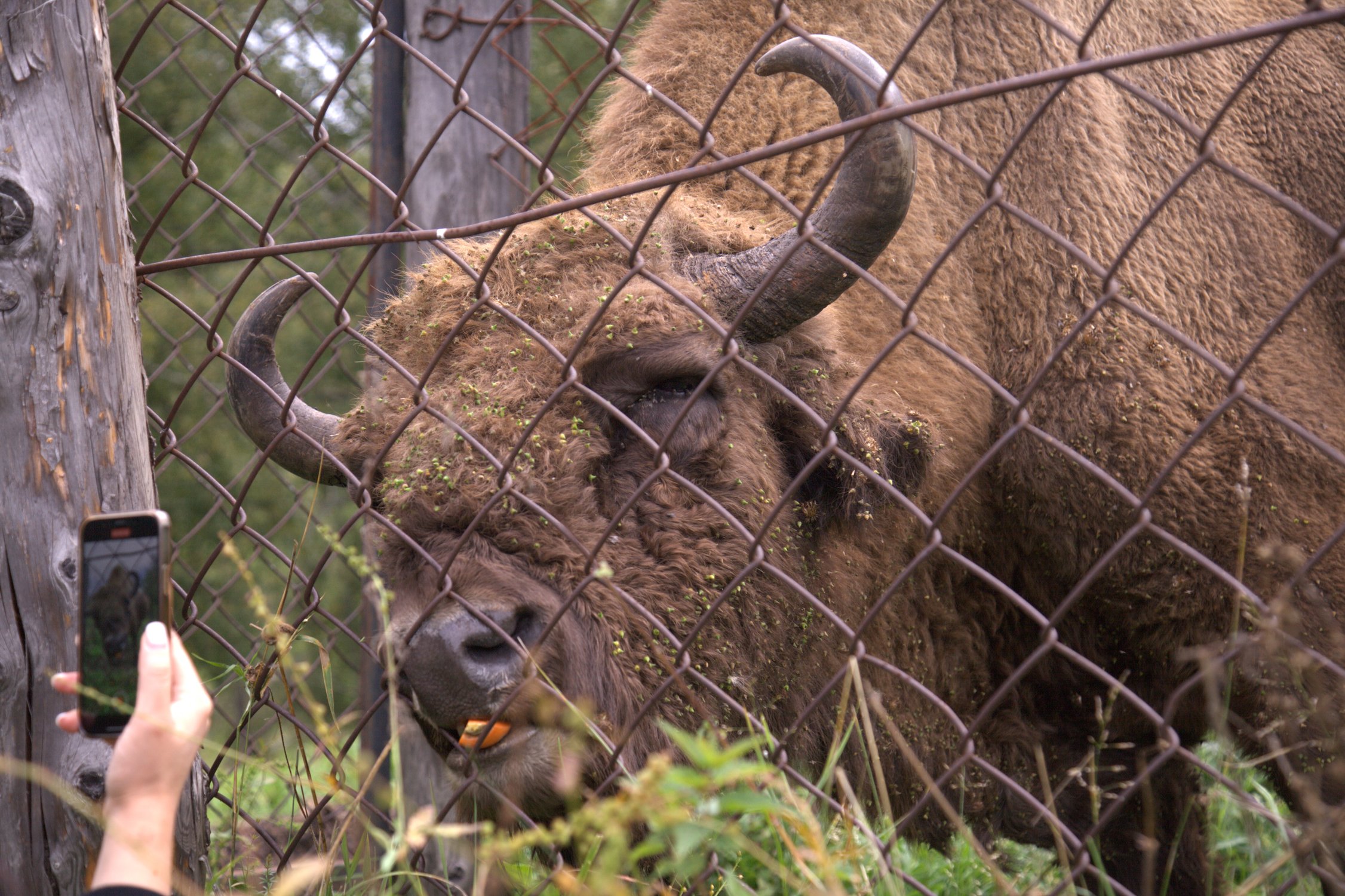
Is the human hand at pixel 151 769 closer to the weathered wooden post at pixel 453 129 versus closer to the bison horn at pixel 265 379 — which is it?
the bison horn at pixel 265 379

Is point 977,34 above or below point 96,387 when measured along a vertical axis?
above

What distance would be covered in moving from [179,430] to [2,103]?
23.3ft

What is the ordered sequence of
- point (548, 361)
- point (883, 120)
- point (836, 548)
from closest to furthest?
point (883, 120), point (548, 361), point (836, 548)

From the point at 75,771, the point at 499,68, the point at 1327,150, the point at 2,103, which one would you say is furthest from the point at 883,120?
the point at 499,68

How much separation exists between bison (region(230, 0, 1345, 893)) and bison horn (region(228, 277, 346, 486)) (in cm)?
1

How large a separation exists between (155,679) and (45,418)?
2.42ft

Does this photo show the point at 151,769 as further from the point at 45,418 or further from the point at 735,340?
the point at 735,340

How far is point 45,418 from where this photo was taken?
194cm

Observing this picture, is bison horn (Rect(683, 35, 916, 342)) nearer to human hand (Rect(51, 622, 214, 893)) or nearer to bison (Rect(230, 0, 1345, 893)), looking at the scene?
bison (Rect(230, 0, 1345, 893))

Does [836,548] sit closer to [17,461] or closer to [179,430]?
[17,461]

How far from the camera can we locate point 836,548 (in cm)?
283

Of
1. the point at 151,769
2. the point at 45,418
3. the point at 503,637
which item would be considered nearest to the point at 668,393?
the point at 503,637

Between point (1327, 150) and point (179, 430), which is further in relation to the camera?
point (179, 430)

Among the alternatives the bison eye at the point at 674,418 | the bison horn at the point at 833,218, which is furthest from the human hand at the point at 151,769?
the bison eye at the point at 674,418
